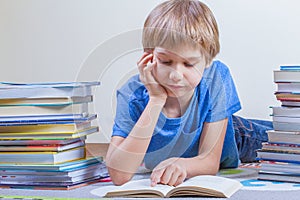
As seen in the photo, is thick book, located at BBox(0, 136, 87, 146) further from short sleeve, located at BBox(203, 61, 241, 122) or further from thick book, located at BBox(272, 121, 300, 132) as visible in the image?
thick book, located at BBox(272, 121, 300, 132)

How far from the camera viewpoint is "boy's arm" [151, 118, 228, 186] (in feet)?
4.07

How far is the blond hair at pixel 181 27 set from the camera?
1.32 metres

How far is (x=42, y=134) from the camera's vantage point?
1.33 metres

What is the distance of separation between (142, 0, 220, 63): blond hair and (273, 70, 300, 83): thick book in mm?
174

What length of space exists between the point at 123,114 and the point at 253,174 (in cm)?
38

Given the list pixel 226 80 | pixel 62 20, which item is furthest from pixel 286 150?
pixel 62 20

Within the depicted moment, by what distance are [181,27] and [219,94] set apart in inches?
9.4

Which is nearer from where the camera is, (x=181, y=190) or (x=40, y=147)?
(x=181, y=190)

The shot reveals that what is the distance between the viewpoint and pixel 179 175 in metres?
1.25

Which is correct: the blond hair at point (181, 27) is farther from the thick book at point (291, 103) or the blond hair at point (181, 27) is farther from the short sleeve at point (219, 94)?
the thick book at point (291, 103)

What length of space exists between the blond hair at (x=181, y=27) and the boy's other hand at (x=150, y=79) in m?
0.03

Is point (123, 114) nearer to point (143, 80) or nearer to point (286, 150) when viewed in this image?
point (143, 80)

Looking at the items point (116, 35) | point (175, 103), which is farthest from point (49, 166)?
point (116, 35)

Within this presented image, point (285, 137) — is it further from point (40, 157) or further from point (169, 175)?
point (40, 157)
